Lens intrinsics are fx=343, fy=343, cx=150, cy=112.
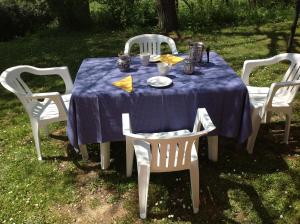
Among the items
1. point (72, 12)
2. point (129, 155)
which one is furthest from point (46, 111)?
point (72, 12)

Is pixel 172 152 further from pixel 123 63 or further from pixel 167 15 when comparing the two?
pixel 167 15

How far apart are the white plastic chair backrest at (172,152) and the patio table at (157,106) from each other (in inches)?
20.6

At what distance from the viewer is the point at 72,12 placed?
34.2 ft

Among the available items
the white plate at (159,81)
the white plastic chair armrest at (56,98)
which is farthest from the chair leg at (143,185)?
the white plastic chair armrest at (56,98)

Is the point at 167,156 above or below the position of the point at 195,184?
above

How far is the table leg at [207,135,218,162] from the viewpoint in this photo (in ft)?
13.4

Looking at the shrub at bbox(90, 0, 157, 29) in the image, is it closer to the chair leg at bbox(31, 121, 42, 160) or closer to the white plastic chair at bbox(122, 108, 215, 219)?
the chair leg at bbox(31, 121, 42, 160)

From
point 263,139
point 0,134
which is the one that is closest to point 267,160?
point 263,139

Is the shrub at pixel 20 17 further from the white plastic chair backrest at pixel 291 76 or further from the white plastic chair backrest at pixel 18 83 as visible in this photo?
the white plastic chair backrest at pixel 291 76

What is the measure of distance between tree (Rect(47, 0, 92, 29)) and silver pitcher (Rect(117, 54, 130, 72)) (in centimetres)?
684

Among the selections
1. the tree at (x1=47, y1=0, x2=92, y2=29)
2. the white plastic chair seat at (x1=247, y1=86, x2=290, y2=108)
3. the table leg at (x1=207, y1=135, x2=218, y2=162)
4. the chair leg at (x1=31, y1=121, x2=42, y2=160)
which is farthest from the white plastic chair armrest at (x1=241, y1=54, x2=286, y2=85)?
the tree at (x1=47, y1=0, x2=92, y2=29)

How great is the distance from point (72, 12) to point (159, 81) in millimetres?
7499

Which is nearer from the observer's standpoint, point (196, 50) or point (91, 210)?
point (91, 210)

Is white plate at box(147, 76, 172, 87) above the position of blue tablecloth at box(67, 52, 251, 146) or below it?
above
